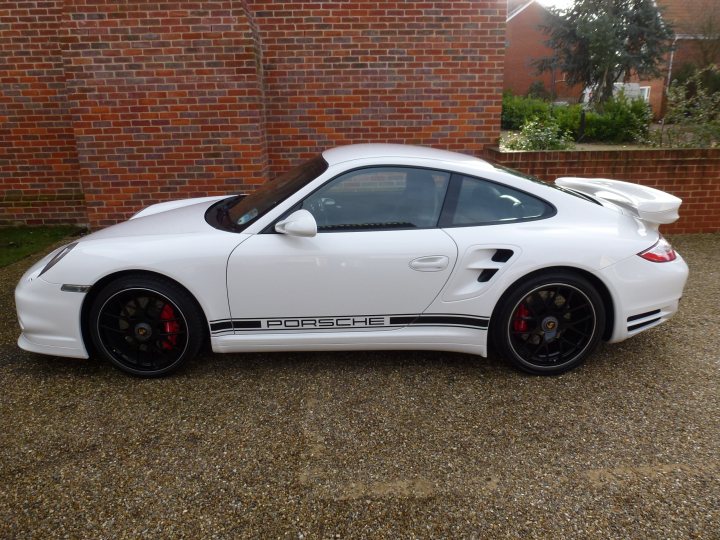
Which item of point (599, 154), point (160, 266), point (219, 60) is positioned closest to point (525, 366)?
point (160, 266)

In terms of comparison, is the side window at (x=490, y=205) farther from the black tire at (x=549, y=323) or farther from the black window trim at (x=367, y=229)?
the black tire at (x=549, y=323)

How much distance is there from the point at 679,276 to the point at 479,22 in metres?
4.27

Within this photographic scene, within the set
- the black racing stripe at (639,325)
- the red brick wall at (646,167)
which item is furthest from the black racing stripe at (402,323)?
the red brick wall at (646,167)

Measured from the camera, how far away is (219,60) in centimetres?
584

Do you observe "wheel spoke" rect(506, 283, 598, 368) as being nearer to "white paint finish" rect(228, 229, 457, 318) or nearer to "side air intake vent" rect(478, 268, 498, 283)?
"side air intake vent" rect(478, 268, 498, 283)

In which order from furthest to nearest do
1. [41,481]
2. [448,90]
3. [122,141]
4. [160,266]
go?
[448,90] < [122,141] < [160,266] < [41,481]

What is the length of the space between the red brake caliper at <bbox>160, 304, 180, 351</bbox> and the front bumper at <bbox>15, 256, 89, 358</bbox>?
459 millimetres

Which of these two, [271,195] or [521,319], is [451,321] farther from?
[271,195]

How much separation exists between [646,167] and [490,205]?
4121mm

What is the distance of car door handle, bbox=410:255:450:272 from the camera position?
3078 millimetres

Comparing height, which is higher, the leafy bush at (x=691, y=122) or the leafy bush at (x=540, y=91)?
the leafy bush at (x=540, y=91)

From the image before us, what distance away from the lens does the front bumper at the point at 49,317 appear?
10.2 ft

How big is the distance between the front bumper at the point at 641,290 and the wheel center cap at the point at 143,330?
2.68m

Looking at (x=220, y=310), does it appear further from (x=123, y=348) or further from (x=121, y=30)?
(x=121, y=30)
